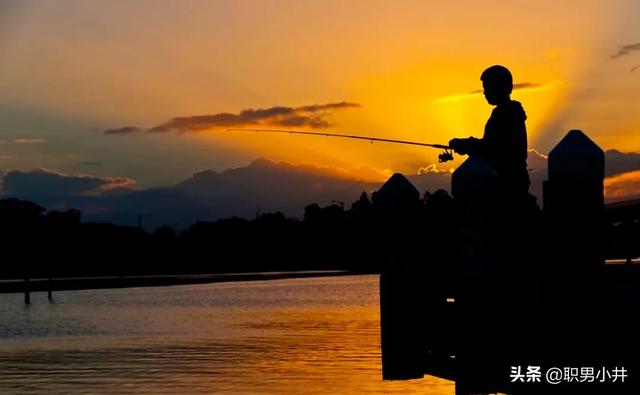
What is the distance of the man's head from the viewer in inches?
422

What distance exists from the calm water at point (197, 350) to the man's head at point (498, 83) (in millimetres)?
15117

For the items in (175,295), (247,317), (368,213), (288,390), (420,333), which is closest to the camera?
(420,333)

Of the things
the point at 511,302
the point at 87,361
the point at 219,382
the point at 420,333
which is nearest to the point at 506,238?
the point at 511,302

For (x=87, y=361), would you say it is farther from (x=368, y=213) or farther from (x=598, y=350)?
(x=598, y=350)

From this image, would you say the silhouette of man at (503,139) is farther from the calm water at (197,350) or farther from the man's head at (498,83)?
the calm water at (197,350)

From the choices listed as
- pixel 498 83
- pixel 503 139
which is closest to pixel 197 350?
pixel 498 83

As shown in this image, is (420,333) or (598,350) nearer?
(598,350)

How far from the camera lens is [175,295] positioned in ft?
364

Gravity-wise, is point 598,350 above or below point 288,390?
above

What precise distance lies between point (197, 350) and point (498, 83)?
3229 cm

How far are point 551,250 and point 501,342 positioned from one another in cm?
91

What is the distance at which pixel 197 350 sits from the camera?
4178 centimetres

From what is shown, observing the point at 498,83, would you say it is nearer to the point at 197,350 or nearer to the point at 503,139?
the point at 503,139

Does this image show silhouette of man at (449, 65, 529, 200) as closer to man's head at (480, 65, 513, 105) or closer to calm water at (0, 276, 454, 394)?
man's head at (480, 65, 513, 105)
